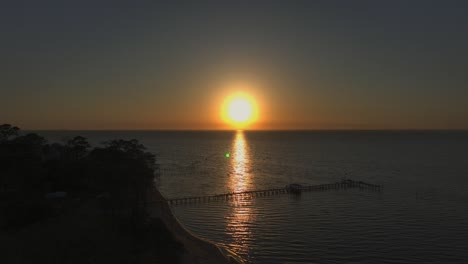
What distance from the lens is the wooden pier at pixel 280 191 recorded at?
69.0 m

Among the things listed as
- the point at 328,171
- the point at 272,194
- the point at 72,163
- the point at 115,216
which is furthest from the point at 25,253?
the point at 328,171

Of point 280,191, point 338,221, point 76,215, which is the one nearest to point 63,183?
point 76,215

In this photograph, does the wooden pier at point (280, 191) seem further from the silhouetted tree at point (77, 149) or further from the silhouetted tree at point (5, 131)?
the silhouetted tree at point (5, 131)

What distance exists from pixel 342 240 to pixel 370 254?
15.8ft

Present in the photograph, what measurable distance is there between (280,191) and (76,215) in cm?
4677

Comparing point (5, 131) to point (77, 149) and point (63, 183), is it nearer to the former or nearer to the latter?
point (77, 149)

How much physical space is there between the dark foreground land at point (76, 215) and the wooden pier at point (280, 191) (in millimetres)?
13003

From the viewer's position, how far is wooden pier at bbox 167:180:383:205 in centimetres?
6900

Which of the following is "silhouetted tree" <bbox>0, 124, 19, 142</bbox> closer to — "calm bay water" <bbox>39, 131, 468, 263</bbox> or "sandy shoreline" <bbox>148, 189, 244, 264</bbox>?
"calm bay water" <bbox>39, 131, 468, 263</bbox>

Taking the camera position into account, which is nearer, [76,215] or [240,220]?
[76,215]

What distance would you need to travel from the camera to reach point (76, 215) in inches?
1649

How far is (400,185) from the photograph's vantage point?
290 ft

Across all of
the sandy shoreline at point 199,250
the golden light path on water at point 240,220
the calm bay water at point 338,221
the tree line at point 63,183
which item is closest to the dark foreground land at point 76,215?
the tree line at point 63,183

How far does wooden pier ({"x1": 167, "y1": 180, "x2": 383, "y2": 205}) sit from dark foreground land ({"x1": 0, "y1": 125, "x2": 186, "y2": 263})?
13.0 m
